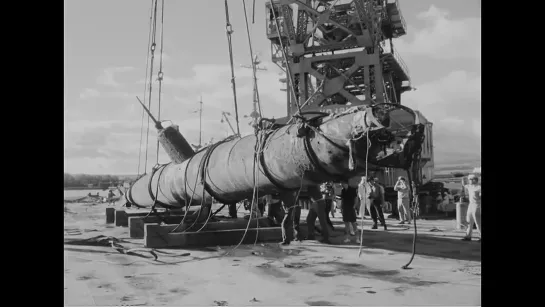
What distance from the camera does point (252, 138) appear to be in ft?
23.5

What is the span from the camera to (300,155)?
5.97 m

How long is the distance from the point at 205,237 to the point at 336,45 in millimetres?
19691

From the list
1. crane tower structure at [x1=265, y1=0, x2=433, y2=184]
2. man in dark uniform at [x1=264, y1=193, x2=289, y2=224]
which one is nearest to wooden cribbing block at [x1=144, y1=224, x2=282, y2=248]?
man in dark uniform at [x1=264, y1=193, x2=289, y2=224]

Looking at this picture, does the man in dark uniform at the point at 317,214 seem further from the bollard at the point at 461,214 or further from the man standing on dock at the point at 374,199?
the bollard at the point at 461,214

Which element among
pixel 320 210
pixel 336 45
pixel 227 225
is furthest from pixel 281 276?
pixel 336 45

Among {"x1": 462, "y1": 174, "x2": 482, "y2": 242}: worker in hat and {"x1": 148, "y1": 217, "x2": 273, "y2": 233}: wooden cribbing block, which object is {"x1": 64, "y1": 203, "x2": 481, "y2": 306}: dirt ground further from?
{"x1": 148, "y1": 217, "x2": 273, "y2": 233}: wooden cribbing block

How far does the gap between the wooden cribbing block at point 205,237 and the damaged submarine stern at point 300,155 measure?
0.65m

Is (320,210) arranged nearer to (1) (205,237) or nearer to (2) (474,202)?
(1) (205,237)

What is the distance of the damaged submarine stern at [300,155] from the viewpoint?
5285 millimetres

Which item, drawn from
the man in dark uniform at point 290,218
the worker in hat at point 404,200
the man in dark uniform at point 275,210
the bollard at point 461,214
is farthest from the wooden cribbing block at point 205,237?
the worker in hat at point 404,200

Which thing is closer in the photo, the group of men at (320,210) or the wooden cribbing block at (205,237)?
the group of men at (320,210)
